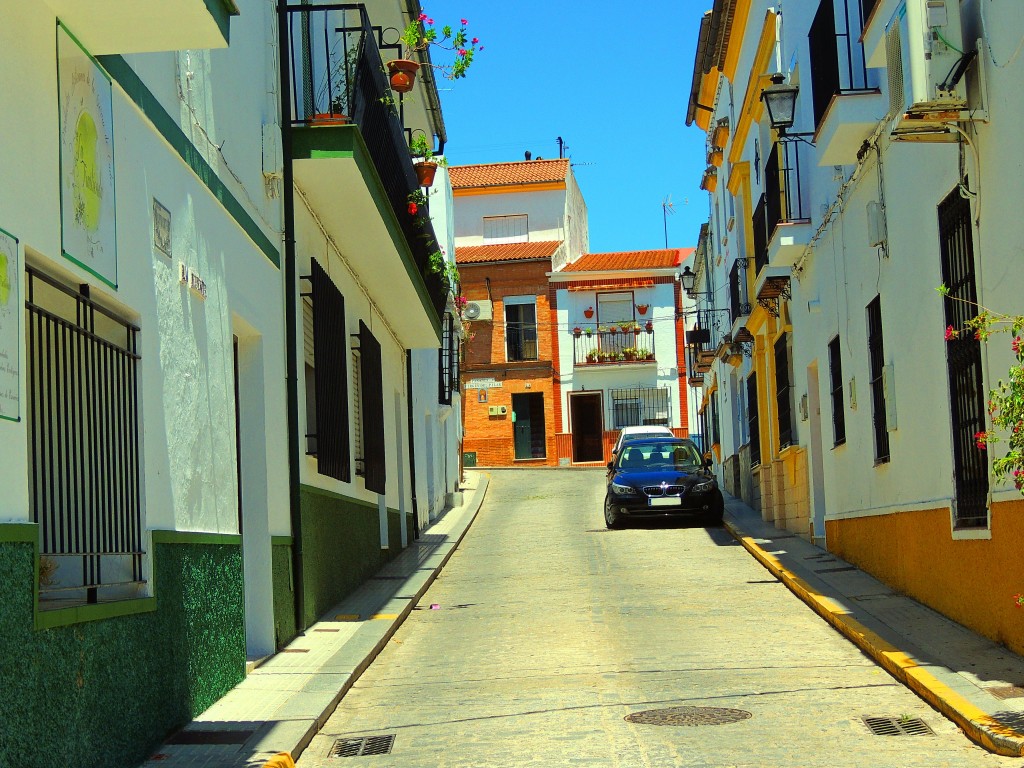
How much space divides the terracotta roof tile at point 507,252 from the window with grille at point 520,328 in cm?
149

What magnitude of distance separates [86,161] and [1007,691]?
235 inches

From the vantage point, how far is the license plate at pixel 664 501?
833 inches

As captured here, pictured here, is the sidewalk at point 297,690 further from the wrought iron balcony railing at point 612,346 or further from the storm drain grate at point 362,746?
the wrought iron balcony railing at point 612,346

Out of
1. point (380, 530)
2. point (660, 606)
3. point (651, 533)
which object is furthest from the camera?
point (651, 533)

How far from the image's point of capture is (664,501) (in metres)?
21.2

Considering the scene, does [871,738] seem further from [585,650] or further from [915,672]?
[585,650]

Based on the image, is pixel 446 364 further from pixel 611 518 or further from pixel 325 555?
pixel 325 555

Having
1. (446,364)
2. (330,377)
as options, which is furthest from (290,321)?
(446,364)

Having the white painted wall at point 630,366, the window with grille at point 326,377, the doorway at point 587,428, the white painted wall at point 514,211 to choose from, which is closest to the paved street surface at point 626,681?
the window with grille at point 326,377

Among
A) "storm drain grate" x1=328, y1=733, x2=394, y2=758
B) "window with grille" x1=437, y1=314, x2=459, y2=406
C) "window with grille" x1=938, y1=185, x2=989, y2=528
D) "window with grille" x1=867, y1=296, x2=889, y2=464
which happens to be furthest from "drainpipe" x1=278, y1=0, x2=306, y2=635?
"window with grille" x1=437, y1=314, x2=459, y2=406

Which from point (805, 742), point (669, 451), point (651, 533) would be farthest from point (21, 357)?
point (669, 451)

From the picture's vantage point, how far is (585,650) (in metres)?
10.6

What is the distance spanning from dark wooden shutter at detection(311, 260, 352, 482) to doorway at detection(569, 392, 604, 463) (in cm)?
3196

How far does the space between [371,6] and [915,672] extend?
42.2 feet
